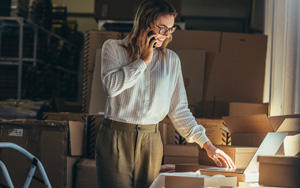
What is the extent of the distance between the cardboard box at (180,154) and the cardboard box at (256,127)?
1.04m

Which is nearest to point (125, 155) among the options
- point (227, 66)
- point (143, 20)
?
point (143, 20)

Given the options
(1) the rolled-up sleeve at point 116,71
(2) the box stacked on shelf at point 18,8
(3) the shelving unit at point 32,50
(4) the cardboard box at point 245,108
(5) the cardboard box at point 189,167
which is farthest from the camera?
(3) the shelving unit at point 32,50

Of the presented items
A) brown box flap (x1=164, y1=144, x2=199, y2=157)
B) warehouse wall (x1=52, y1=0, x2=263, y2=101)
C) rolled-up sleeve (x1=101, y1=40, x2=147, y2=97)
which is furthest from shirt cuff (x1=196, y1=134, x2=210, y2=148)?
warehouse wall (x1=52, y1=0, x2=263, y2=101)

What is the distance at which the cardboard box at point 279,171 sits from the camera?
150 centimetres

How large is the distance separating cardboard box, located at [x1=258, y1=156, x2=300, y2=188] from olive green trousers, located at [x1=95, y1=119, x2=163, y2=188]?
528 mm

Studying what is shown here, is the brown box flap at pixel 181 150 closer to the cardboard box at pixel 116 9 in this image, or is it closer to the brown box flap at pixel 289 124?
the brown box flap at pixel 289 124

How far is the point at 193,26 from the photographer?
7098 millimetres

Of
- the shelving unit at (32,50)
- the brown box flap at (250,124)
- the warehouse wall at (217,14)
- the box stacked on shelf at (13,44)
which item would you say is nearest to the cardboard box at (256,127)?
the brown box flap at (250,124)

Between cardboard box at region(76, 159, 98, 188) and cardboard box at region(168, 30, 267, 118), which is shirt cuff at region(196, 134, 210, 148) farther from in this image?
cardboard box at region(168, 30, 267, 118)

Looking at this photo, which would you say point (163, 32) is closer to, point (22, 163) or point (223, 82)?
point (22, 163)

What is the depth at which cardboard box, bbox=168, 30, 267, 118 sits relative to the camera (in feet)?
12.6

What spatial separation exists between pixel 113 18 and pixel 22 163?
72.9 inches

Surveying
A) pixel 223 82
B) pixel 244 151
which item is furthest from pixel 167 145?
pixel 244 151

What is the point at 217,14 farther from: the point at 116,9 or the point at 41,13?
the point at 116,9
